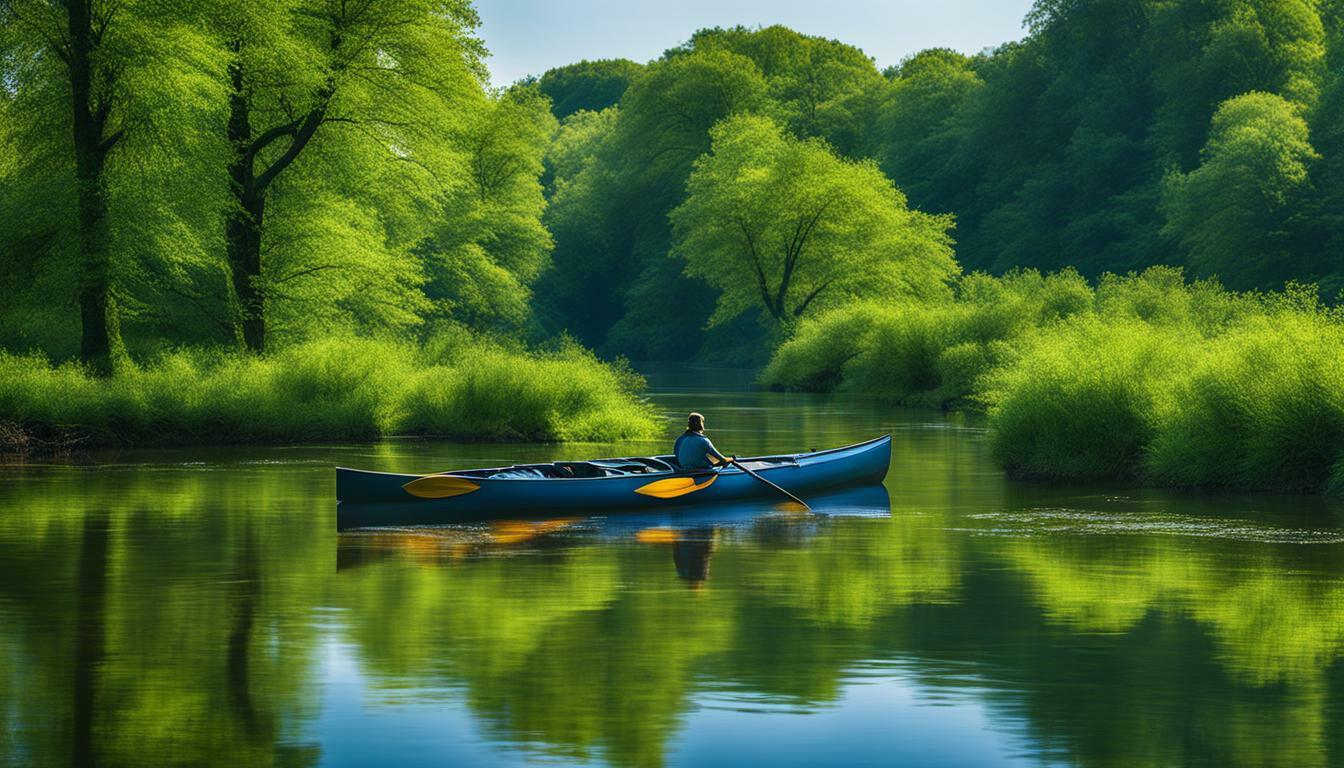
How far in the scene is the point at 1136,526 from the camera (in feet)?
63.6

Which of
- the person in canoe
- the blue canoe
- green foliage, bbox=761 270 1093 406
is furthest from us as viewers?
green foliage, bbox=761 270 1093 406

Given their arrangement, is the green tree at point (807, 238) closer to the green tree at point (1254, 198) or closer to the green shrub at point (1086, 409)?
the green tree at point (1254, 198)

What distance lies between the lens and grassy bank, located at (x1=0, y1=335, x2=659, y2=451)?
30516 mm

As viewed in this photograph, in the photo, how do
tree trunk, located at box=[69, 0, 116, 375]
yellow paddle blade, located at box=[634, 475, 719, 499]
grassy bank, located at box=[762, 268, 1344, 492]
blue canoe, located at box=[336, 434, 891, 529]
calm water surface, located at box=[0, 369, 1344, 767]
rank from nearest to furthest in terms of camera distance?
calm water surface, located at box=[0, 369, 1344, 767] < blue canoe, located at box=[336, 434, 891, 529] < yellow paddle blade, located at box=[634, 475, 719, 499] < grassy bank, located at box=[762, 268, 1344, 492] < tree trunk, located at box=[69, 0, 116, 375]

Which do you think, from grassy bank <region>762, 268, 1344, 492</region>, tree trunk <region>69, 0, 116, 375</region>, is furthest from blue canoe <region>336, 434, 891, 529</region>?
tree trunk <region>69, 0, 116, 375</region>

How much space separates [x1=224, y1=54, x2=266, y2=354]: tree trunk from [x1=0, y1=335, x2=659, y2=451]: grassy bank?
2.15m

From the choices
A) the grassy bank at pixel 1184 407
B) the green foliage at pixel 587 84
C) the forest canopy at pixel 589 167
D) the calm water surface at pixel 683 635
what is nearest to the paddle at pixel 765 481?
the calm water surface at pixel 683 635

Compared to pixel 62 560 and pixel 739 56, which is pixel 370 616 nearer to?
pixel 62 560

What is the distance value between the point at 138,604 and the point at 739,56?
7688 cm

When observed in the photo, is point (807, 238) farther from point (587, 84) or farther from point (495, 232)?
point (587, 84)

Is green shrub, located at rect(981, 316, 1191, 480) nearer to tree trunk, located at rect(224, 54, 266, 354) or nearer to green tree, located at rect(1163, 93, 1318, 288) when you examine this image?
tree trunk, located at rect(224, 54, 266, 354)

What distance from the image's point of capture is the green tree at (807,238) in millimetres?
66438

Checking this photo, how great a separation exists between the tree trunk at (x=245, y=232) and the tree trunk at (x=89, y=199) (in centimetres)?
360

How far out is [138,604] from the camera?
13852mm
